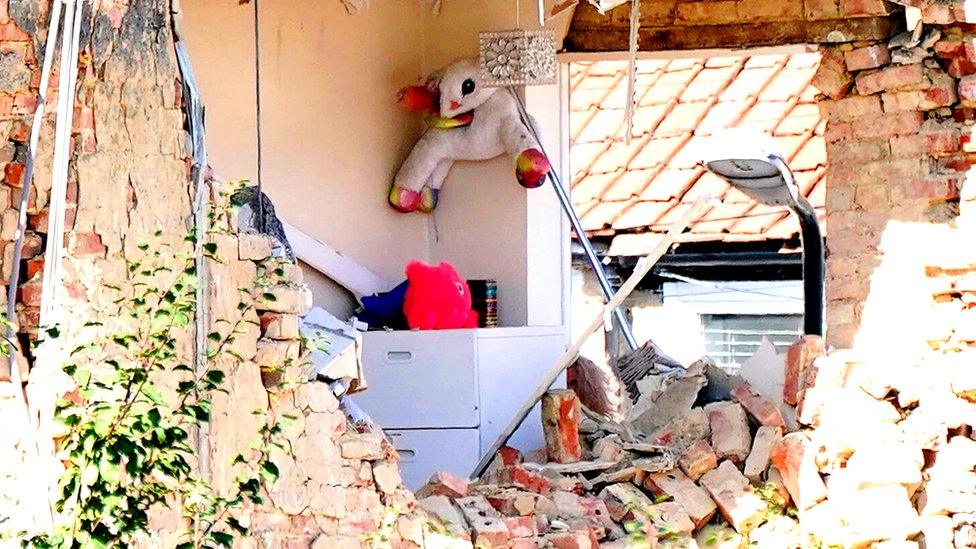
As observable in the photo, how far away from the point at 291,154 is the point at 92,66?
2.48 meters

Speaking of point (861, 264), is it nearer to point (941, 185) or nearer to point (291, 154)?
point (941, 185)

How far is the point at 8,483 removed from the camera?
4383 millimetres

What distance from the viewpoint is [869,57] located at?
713cm

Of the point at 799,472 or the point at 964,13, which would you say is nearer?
the point at 799,472

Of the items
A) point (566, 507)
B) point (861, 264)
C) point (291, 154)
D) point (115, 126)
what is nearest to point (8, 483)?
point (115, 126)

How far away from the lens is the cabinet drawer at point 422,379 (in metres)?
6.84

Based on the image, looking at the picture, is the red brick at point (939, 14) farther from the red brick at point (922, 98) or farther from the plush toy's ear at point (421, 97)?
the plush toy's ear at point (421, 97)

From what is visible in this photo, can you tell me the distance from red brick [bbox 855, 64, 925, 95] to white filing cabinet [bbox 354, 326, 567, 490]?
6.01 ft

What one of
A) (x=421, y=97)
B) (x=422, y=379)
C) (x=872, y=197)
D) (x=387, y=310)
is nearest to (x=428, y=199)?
(x=421, y=97)

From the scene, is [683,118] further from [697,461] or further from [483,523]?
[483,523]

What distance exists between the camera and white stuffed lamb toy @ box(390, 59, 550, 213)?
7230 mm

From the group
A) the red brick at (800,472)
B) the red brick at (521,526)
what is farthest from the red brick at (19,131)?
the red brick at (800,472)

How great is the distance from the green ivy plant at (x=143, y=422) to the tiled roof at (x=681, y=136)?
5.84 meters

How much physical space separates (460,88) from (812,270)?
1.65 m
